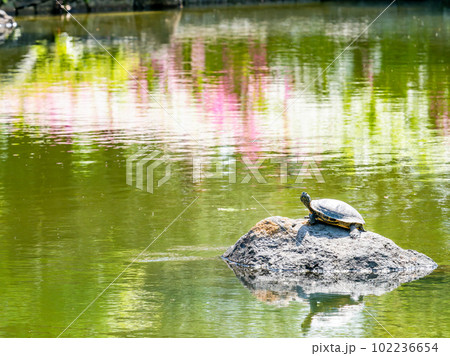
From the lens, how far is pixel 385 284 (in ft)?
28.2

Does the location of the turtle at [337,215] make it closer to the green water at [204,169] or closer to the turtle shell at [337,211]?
the turtle shell at [337,211]

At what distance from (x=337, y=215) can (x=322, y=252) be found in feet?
1.15

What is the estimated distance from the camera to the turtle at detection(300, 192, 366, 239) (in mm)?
8859

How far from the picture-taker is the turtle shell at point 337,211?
8.84 meters

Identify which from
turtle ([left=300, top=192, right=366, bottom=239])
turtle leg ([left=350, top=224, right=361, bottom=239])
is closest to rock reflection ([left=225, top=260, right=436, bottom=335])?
turtle leg ([left=350, top=224, right=361, bottom=239])

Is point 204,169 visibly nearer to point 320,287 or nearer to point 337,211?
point 337,211

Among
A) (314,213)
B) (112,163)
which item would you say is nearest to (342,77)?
(112,163)

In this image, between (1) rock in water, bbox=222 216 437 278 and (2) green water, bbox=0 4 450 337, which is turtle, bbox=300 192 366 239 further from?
(2) green water, bbox=0 4 450 337

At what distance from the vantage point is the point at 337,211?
29.2 ft

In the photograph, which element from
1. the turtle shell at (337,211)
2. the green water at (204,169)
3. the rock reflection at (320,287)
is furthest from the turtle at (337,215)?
the green water at (204,169)

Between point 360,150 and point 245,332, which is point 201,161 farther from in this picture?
point 245,332

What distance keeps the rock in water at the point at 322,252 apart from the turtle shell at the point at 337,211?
6.5 inches

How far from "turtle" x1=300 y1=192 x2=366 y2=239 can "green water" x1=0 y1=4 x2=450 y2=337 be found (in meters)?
0.72

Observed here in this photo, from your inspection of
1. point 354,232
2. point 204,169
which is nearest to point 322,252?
point 354,232
